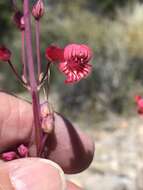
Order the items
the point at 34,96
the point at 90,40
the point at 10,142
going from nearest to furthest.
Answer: the point at 34,96
the point at 10,142
the point at 90,40

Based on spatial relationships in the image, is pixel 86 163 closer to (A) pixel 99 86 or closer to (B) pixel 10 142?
(B) pixel 10 142

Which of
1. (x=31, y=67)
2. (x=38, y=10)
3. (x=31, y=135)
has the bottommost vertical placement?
(x=31, y=135)

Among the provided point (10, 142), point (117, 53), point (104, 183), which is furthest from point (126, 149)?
point (10, 142)

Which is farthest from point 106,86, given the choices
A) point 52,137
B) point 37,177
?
point 37,177

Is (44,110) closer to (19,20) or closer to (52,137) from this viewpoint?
(19,20)

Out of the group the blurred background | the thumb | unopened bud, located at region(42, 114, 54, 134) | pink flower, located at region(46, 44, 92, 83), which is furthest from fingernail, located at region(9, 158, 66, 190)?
the blurred background

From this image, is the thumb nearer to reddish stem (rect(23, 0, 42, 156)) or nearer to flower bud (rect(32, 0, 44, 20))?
reddish stem (rect(23, 0, 42, 156))
